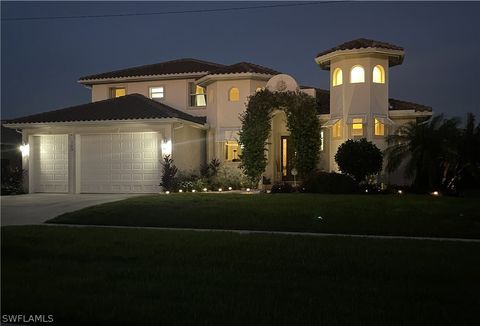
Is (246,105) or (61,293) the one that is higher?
(246,105)

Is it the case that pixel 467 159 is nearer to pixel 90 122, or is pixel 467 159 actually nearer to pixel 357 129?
pixel 357 129

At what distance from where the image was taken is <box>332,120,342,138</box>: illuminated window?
22.5 m

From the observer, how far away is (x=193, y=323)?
5555 millimetres

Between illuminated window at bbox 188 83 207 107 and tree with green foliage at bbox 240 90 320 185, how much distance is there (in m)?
4.74

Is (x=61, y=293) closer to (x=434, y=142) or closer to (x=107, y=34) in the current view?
(x=434, y=142)

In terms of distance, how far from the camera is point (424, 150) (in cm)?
1884

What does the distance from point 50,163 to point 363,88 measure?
13288mm

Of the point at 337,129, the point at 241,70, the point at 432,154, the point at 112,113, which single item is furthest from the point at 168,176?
the point at 432,154

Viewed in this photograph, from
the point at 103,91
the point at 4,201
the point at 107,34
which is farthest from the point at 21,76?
the point at 4,201

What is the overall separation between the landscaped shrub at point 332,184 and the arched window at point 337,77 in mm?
5184

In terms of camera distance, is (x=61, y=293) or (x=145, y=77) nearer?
(x=61, y=293)

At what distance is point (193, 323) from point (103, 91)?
77.3 ft

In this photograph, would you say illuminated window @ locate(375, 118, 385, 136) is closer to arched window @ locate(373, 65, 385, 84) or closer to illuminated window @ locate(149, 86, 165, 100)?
arched window @ locate(373, 65, 385, 84)

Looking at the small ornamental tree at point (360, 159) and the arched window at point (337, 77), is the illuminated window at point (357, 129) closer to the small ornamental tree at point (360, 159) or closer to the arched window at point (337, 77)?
the arched window at point (337, 77)
